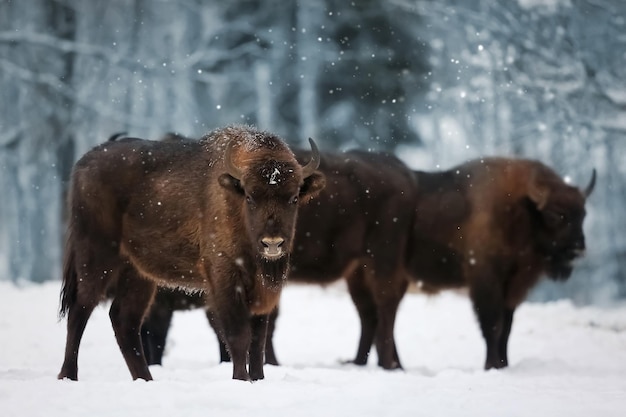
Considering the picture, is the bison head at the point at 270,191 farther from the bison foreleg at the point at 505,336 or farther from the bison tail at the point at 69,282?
the bison foreleg at the point at 505,336

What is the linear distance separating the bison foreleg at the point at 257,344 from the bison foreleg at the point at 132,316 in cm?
90

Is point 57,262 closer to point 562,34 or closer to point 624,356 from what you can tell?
point 562,34

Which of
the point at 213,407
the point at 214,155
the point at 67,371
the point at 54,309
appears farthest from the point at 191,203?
the point at 54,309

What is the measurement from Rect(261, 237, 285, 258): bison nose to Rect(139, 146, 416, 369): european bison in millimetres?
3409

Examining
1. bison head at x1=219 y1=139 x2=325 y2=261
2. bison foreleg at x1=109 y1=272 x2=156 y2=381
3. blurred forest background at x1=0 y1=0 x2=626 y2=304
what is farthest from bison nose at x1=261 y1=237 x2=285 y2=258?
blurred forest background at x1=0 y1=0 x2=626 y2=304

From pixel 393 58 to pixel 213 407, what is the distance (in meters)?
16.2

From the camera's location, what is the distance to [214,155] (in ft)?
26.7

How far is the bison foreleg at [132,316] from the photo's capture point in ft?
26.9

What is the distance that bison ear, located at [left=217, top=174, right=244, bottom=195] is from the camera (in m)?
7.50

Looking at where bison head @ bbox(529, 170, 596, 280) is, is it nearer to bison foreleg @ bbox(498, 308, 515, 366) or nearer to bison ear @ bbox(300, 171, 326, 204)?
bison foreleg @ bbox(498, 308, 515, 366)

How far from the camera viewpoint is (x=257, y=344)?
25.2 feet

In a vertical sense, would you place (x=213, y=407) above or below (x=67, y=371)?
above

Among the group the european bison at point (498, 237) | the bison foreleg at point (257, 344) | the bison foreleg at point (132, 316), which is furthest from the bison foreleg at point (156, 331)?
the bison foreleg at point (257, 344)

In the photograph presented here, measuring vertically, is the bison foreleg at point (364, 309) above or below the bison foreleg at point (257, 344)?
below
